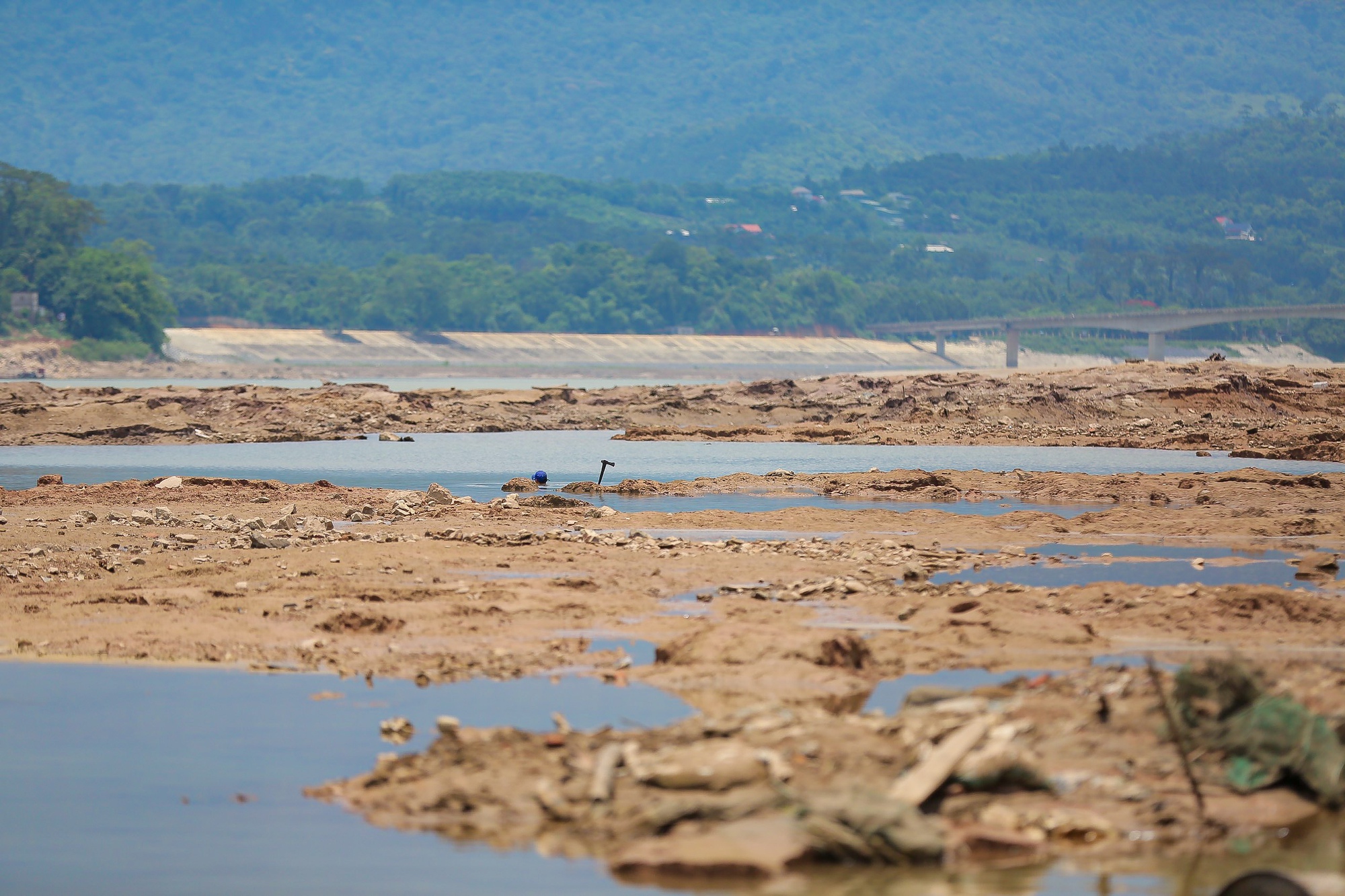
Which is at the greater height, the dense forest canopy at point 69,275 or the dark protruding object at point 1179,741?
the dense forest canopy at point 69,275

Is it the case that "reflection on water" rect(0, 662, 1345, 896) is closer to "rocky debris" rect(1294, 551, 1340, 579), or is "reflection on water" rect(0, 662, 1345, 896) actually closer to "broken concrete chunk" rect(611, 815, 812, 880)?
"broken concrete chunk" rect(611, 815, 812, 880)

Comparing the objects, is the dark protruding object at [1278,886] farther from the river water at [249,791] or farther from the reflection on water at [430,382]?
the reflection on water at [430,382]

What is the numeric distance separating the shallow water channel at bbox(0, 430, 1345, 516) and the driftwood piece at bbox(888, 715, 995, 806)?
18.9 meters

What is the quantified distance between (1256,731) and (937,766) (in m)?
2.21

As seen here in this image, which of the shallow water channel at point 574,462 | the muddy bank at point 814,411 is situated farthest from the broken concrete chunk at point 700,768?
the muddy bank at point 814,411

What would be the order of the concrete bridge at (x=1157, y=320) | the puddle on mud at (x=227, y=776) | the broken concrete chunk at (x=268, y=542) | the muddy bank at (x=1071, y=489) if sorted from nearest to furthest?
the puddle on mud at (x=227, y=776)
the broken concrete chunk at (x=268, y=542)
the muddy bank at (x=1071, y=489)
the concrete bridge at (x=1157, y=320)

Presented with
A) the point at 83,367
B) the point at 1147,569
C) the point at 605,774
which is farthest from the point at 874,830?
the point at 83,367

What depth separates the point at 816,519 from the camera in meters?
26.9

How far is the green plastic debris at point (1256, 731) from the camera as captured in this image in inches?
412

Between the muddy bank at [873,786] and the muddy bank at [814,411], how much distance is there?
38.5 m

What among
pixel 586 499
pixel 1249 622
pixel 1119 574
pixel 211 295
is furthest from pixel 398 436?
pixel 211 295

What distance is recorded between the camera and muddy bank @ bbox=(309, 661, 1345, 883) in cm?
962

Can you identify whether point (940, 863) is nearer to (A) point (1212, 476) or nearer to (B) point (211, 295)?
(A) point (1212, 476)

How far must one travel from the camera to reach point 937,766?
10.2m
